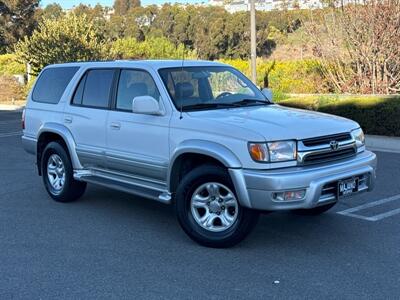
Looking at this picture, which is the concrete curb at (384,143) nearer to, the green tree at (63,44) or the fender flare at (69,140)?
the fender flare at (69,140)

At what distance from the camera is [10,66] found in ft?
119

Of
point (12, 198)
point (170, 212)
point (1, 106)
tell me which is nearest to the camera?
point (170, 212)

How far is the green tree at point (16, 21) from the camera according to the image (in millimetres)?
43000

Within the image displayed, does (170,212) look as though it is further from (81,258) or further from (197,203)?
(81,258)

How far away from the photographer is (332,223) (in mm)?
6238

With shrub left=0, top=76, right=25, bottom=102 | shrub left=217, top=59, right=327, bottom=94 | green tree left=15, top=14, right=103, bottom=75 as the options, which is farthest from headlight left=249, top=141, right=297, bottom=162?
shrub left=0, top=76, right=25, bottom=102

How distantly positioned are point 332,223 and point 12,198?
4216 mm

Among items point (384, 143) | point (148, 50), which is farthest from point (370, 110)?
point (148, 50)

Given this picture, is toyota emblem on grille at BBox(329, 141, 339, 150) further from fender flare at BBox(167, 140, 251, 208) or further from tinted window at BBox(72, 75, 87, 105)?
tinted window at BBox(72, 75, 87, 105)

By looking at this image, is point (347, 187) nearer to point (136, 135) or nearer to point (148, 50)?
point (136, 135)

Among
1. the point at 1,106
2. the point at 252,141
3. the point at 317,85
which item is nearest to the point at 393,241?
the point at 252,141

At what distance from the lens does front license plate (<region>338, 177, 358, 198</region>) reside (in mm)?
5257

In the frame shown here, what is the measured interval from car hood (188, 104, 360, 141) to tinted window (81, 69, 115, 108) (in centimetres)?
140

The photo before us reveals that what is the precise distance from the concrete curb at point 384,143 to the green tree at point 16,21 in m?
36.6
